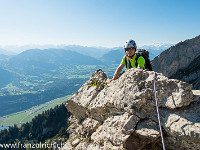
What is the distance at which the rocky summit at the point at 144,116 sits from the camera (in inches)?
218

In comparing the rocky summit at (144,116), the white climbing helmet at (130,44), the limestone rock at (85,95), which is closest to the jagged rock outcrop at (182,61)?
the limestone rock at (85,95)

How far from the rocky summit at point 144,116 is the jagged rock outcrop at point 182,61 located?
1655 inches

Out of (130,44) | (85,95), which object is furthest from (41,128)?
(130,44)

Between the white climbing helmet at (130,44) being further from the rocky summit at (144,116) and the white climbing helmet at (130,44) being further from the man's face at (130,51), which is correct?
the rocky summit at (144,116)

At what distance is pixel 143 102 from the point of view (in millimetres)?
6551

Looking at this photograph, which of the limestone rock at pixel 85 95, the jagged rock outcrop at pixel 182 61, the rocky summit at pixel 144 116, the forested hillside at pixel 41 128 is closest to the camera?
the rocky summit at pixel 144 116

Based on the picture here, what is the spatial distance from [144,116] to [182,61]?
2074 inches

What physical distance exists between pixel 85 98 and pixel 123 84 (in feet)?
13.8

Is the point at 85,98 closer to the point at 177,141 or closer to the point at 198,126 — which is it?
the point at 177,141

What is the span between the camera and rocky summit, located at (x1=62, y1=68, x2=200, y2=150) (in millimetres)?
5549

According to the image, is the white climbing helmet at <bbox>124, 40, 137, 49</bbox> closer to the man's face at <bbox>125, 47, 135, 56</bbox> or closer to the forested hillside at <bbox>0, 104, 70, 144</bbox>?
the man's face at <bbox>125, 47, 135, 56</bbox>

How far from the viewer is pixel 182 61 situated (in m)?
50.8

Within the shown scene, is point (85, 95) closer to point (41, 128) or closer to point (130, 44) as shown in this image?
point (130, 44)

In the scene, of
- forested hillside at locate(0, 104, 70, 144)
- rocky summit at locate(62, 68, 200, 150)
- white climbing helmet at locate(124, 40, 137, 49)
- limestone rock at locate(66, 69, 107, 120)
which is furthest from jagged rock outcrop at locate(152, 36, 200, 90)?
forested hillside at locate(0, 104, 70, 144)
